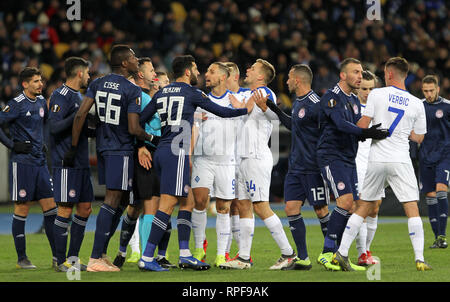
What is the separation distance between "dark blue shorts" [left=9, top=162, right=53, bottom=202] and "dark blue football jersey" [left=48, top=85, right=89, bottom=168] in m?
0.59

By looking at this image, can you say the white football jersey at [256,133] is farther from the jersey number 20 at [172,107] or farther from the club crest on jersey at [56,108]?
the club crest on jersey at [56,108]

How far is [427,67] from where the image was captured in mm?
21828

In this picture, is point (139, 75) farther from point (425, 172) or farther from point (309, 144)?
point (425, 172)

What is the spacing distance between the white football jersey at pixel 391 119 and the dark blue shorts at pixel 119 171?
8.64 feet

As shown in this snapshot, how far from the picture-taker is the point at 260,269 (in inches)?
352

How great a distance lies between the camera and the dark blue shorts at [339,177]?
8.49m

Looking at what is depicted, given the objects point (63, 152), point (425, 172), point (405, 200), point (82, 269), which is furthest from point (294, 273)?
point (425, 172)

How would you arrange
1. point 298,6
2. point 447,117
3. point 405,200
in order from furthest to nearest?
point 298,6
point 447,117
point 405,200

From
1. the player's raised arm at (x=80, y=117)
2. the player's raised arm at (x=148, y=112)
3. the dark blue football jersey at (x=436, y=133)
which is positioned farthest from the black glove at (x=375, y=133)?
the dark blue football jersey at (x=436, y=133)

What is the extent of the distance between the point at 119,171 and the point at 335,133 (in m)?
2.41

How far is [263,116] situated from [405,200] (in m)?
1.97

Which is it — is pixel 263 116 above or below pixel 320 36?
below

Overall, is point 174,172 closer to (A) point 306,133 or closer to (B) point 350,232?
(A) point 306,133

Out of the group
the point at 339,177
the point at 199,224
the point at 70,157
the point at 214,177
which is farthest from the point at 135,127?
the point at 339,177
